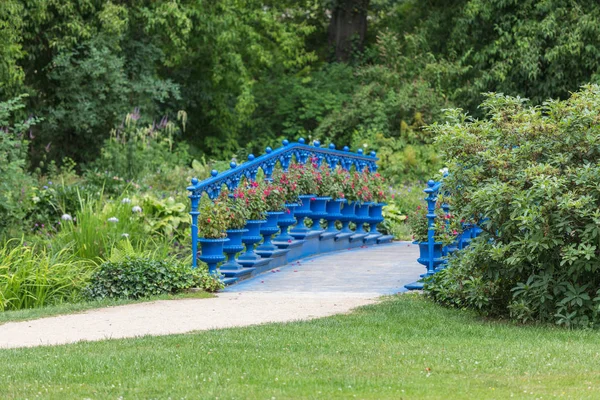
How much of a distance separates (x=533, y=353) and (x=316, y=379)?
5.65ft

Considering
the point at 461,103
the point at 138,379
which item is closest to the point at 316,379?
the point at 138,379

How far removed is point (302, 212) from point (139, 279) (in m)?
3.23

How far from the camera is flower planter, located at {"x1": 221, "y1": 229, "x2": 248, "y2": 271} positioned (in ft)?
37.2

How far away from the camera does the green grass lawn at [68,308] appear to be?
31.0ft

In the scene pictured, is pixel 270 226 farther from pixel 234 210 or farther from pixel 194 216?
pixel 194 216

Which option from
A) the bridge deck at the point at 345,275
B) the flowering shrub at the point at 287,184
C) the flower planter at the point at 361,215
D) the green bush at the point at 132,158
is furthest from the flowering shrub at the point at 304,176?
the green bush at the point at 132,158

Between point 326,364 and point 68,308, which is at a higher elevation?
point 326,364

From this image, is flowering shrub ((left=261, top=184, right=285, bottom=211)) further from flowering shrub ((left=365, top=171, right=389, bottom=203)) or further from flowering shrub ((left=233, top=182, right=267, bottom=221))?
flowering shrub ((left=365, top=171, right=389, bottom=203))

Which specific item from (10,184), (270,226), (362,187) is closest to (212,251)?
(270,226)

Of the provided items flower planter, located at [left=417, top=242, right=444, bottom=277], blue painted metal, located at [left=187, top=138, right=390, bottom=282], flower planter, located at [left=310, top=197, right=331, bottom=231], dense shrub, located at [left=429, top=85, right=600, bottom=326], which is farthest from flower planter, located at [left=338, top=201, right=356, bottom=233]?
dense shrub, located at [left=429, top=85, right=600, bottom=326]

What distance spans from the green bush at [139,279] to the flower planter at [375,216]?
4.63 metres

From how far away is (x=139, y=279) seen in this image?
34.1 feet

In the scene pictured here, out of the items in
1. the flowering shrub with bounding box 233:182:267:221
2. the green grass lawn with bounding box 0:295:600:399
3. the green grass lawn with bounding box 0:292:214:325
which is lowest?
the green grass lawn with bounding box 0:292:214:325

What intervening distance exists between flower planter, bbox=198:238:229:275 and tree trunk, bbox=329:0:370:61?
61.1 feet
